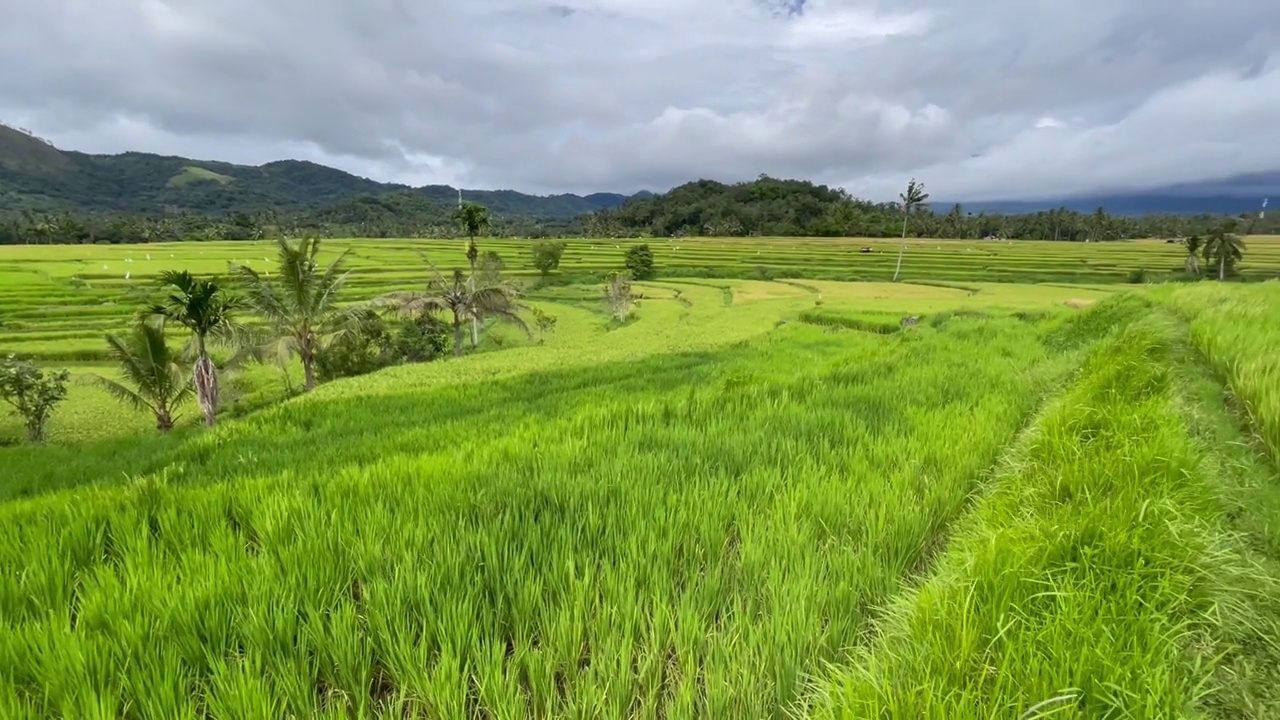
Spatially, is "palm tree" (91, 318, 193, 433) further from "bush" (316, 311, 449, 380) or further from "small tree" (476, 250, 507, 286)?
"small tree" (476, 250, 507, 286)

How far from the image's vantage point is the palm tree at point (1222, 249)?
46.2m

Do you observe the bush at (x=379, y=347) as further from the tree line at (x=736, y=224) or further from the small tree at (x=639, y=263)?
the tree line at (x=736, y=224)

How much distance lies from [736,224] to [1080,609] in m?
117

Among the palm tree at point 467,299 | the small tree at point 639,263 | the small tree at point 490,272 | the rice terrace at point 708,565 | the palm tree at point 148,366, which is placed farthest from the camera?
the small tree at point 639,263

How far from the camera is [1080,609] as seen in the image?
174cm

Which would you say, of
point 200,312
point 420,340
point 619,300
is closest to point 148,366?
point 200,312

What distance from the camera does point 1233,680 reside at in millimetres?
1812

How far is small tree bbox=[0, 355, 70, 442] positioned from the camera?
1606 cm

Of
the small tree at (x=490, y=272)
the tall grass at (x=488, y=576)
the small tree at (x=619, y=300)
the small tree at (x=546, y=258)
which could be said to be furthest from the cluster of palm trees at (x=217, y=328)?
the small tree at (x=546, y=258)

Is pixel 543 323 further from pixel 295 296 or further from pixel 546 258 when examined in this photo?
pixel 546 258

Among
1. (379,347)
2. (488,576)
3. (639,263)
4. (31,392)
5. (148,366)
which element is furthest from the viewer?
(639,263)

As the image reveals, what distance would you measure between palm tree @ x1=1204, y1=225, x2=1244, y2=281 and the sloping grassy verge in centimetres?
6069

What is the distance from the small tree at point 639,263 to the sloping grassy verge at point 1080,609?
52.5m

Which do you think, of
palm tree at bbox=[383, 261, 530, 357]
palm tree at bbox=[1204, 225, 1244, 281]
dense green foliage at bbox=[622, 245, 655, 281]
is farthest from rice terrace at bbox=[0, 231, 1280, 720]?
palm tree at bbox=[1204, 225, 1244, 281]
